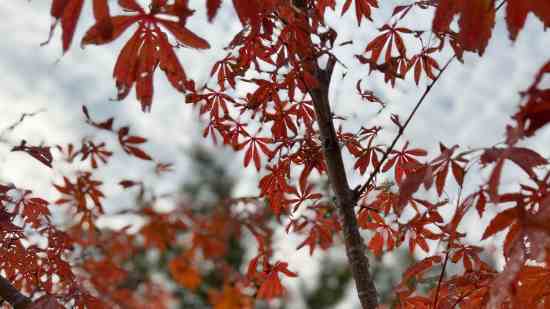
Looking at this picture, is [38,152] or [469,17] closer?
[469,17]

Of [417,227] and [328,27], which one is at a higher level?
[328,27]

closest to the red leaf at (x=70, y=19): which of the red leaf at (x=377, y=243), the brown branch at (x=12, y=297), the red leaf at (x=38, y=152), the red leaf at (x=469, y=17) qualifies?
the red leaf at (x=469, y=17)

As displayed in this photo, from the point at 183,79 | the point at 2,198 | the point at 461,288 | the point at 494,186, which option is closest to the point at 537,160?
the point at 494,186

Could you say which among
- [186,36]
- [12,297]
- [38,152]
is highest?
[38,152]

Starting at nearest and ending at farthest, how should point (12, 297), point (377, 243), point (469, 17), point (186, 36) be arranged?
point (469, 17) < point (186, 36) < point (12, 297) < point (377, 243)

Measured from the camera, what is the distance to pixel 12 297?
1.16 meters

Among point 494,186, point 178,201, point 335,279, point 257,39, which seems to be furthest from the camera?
point 335,279

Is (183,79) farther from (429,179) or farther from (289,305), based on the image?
(289,305)

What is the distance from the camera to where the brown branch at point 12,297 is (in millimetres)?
1148

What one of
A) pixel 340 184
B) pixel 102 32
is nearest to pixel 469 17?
pixel 102 32

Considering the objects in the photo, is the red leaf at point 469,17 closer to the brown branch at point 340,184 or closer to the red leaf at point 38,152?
the brown branch at point 340,184

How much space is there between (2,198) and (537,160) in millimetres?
1100

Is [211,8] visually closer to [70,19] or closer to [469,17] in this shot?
[70,19]

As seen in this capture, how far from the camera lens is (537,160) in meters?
0.72
